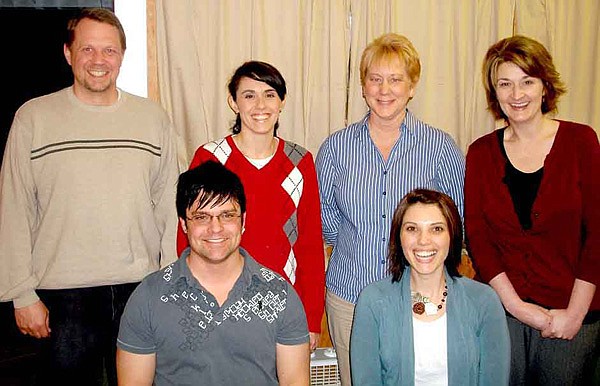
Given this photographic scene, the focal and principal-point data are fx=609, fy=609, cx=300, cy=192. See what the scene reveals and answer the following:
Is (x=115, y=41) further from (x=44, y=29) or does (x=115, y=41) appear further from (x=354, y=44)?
(x=354, y=44)

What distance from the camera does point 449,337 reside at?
1.93m

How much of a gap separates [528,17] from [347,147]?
62.5 inches

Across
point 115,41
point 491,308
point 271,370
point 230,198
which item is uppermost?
point 115,41

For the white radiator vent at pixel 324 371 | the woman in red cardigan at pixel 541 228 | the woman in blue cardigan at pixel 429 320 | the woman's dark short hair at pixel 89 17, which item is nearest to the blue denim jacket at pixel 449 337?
the woman in blue cardigan at pixel 429 320

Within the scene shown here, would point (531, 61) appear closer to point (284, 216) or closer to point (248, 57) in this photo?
point (284, 216)

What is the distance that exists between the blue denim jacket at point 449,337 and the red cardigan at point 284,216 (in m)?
0.36

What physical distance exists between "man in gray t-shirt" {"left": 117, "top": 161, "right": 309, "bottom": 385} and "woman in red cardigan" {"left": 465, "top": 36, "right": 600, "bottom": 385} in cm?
78

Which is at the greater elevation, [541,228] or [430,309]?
[541,228]

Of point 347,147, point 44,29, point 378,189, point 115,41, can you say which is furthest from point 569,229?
point 44,29

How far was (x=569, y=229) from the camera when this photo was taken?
207cm

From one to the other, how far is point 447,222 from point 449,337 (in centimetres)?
37

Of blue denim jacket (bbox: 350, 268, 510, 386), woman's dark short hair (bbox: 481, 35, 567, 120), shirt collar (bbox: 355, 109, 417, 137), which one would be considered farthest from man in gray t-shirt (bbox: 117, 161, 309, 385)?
woman's dark short hair (bbox: 481, 35, 567, 120)

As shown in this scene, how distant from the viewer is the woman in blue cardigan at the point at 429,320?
1.93 metres

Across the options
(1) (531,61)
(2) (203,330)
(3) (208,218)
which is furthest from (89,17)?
(1) (531,61)
